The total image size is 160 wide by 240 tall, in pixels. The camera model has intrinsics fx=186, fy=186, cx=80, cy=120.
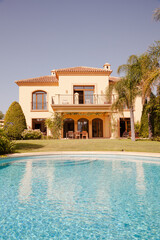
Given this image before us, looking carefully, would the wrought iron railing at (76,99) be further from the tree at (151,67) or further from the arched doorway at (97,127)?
the tree at (151,67)

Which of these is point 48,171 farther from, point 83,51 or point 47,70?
point 47,70

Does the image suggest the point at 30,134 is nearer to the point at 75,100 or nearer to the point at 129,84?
the point at 75,100

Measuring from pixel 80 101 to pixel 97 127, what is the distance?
3.80 m

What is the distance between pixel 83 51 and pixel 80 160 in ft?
50.6

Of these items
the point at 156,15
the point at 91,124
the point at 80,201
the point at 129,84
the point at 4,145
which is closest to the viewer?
the point at 80,201

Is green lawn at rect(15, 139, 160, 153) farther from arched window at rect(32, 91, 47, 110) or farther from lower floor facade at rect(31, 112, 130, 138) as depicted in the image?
arched window at rect(32, 91, 47, 110)

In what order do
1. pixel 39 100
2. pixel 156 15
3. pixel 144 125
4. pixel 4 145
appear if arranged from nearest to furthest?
pixel 4 145, pixel 156 15, pixel 144 125, pixel 39 100

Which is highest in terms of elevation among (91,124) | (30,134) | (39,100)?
(39,100)

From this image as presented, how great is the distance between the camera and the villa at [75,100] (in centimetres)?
2180

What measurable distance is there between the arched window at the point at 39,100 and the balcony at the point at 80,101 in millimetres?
1814

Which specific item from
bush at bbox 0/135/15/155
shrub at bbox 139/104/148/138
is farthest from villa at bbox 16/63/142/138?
Result: bush at bbox 0/135/15/155

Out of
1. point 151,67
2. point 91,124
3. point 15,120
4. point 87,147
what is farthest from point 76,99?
point 87,147

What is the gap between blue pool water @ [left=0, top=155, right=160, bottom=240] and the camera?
2.77 meters

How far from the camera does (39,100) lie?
23.4 m
